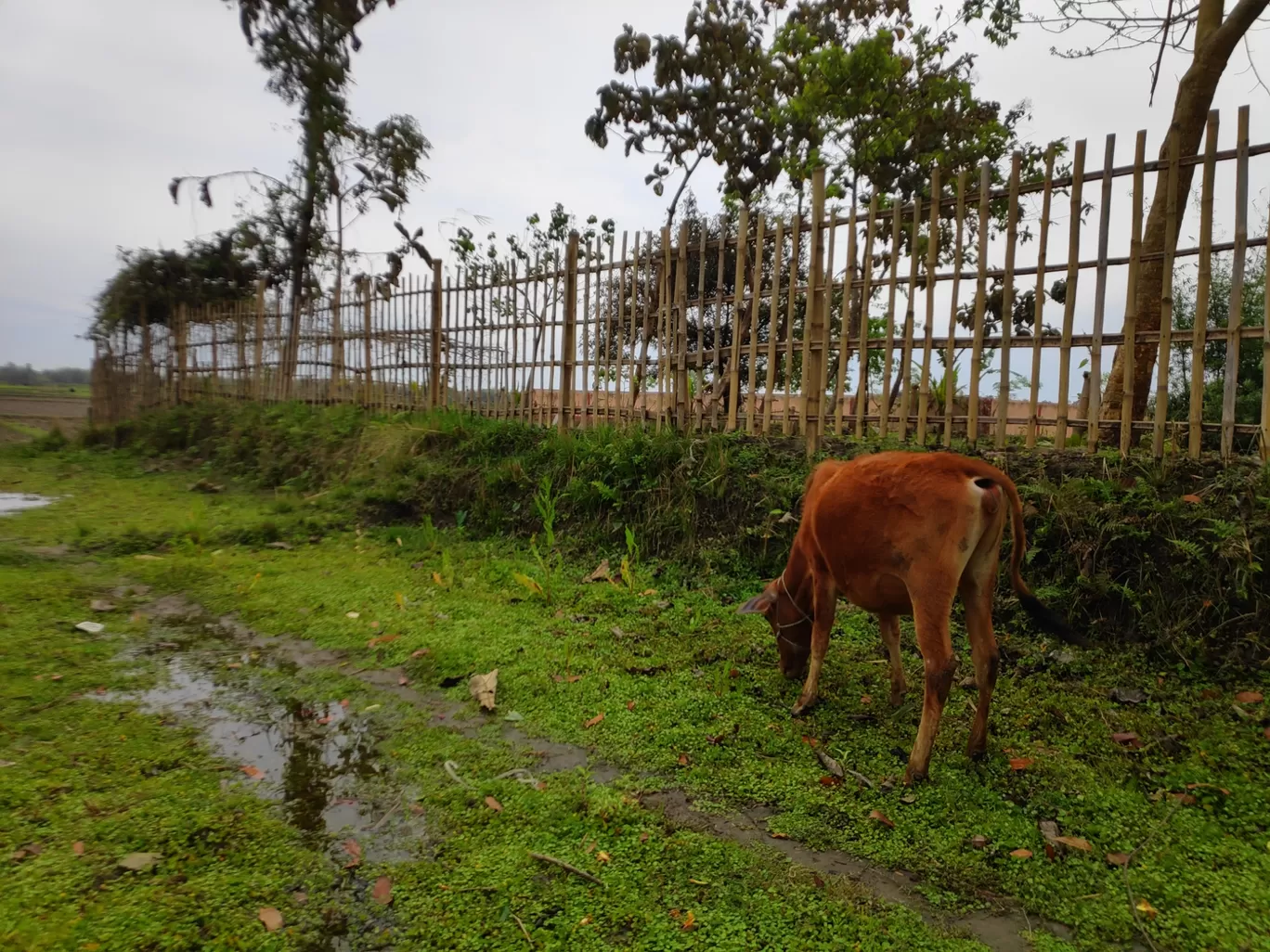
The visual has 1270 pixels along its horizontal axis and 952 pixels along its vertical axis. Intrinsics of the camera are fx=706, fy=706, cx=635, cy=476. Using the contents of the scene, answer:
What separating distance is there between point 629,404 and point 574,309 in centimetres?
140

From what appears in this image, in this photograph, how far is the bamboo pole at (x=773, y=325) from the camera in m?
5.71

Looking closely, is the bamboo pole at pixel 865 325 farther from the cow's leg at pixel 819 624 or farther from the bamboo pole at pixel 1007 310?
the cow's leg at pixel 819 624

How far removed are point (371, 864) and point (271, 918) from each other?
12.4 inches

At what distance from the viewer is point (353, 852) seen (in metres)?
2.23

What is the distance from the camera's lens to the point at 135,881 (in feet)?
6.61

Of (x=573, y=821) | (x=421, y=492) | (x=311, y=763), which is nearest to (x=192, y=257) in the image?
(x=421, y=492)

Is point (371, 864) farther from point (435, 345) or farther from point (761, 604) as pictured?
point (435, 345)

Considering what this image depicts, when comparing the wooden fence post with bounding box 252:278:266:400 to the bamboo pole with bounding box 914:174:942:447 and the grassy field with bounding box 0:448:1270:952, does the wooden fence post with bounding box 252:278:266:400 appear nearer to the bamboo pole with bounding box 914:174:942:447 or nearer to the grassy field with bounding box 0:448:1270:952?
the grassy field with bounding box 0:448:1270:952

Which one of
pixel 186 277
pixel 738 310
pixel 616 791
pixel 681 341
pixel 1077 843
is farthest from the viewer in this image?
pixel 186 277

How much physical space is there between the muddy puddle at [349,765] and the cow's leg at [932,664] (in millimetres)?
587

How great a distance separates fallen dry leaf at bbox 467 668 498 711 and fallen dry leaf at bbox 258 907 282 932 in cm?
144

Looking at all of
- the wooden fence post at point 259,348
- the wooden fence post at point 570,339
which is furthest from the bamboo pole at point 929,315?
the wooden fence post at point 259,348

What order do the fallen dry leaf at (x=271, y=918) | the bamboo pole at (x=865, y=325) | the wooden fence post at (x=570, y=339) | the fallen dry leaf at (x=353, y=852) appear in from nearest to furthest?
the fallen dry leaf at (x=271, y=918)
the fallen dry leaf at (x=353, y=852)
the bamboo pole at (x=865, y=325)
the wooden fence post at (x=570, y=339)

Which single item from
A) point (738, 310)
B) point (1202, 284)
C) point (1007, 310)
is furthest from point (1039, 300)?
point (738, 310)
